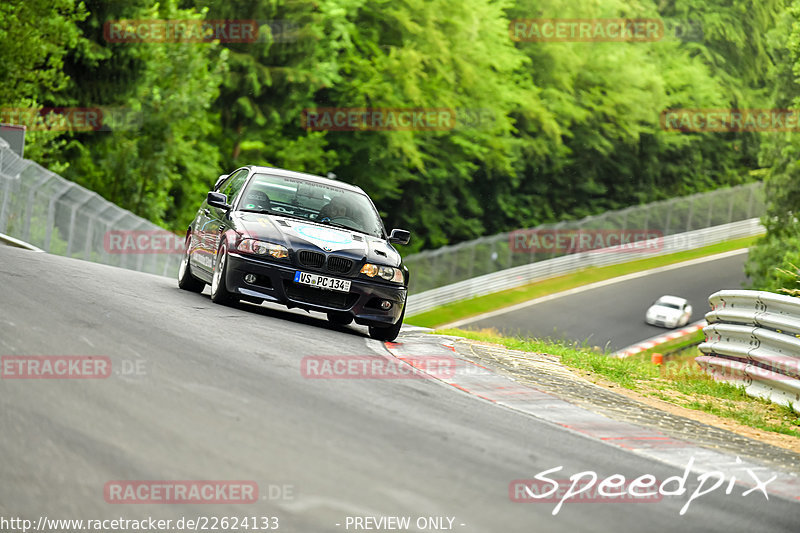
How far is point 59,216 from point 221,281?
10.2 metres

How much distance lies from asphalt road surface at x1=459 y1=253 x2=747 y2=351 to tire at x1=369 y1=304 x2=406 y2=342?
21478mm

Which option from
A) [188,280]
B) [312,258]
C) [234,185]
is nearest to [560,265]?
[188,280]

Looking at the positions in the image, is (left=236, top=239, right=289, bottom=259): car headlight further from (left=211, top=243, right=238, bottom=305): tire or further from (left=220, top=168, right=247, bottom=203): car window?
(left=220, top=168, right=247, bottom=203): car window

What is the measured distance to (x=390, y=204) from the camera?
5291 centimetres

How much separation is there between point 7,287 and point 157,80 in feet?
103

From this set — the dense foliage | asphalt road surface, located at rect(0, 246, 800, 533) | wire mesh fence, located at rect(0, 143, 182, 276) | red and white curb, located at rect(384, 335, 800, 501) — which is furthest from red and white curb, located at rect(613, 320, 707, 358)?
asphalt road surface, located at rect(0, 246, 800, 533)

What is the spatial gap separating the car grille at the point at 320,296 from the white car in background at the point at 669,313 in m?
29.9

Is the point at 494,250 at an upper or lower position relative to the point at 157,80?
lower

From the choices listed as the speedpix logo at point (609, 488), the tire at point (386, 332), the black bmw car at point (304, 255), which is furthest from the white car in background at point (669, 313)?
the speedpix logo at point (609, 488)

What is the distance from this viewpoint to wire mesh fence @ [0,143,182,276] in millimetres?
19594

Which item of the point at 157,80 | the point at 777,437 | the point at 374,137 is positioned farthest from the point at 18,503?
the point at 374,137

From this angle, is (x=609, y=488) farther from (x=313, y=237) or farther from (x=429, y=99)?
(x=429, y=99)

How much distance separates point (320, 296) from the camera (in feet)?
37.3

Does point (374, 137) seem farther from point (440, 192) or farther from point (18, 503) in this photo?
point (18, 503)
